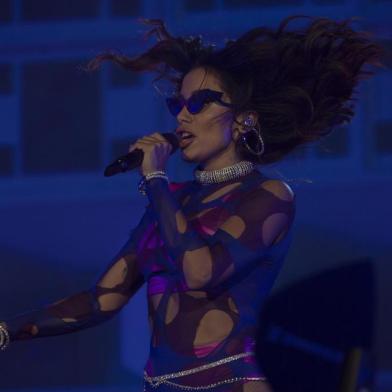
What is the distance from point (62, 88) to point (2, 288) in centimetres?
81

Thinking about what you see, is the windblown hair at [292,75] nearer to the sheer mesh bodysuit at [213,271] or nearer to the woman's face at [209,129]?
the woman's face at [209,129]

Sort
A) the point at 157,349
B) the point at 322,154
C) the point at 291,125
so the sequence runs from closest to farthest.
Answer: the point at 157,349 < the point at 291,125 < the point at 322,154

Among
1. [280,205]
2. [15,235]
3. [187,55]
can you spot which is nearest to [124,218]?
[15,235]

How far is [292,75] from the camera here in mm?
2160

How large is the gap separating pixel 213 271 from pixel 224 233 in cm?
10

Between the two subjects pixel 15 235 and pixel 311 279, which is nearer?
pixel 311 279

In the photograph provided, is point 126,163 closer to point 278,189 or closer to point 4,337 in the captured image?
point 278,189

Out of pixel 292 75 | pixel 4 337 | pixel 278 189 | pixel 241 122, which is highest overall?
pixel 292 75

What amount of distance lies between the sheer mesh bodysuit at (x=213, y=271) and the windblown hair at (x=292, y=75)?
152 mm

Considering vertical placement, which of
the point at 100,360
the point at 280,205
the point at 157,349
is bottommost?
the point at 100,360

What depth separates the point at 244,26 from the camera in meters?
3.56

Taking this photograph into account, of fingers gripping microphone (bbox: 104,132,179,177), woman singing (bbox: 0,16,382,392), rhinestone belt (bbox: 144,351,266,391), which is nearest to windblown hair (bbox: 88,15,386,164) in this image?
woman singing (bbox: 0,16,382,392)

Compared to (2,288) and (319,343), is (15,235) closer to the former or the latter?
(2,288)

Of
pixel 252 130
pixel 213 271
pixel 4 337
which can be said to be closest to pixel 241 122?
pixel 252 130
